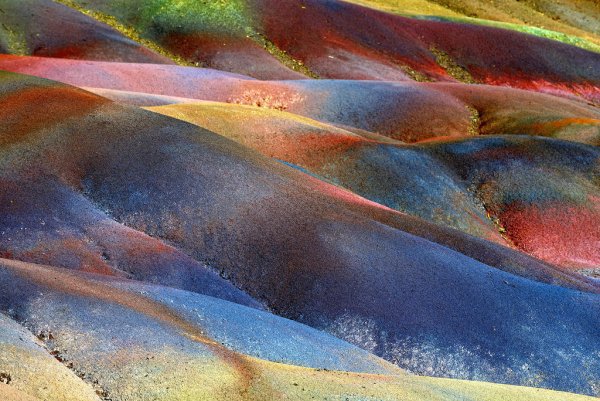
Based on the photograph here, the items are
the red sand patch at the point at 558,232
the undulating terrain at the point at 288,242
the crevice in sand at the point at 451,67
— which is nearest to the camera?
the undulating terrain at the point at 288,242

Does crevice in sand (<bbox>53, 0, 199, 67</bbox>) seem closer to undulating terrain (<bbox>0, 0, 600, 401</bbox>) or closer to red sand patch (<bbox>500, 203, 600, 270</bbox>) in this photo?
undulating terrain (<bbox>0, 0, 600, 401</bbox>)

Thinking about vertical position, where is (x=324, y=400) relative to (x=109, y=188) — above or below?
above

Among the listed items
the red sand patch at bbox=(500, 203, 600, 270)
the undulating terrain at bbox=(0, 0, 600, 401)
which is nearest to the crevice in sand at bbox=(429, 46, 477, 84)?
the undulating terrain at bbox=(0, 0, 600, 401)

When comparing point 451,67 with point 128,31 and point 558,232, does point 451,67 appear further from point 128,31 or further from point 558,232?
point 558,232

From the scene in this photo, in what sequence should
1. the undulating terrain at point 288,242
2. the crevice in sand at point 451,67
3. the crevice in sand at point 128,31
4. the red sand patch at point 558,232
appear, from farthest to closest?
the crevice in sand at point 451,67 → the crevice in sand at point 128,31 → the red sand patch at point 558,232 → the undulating terrain at point 288,242

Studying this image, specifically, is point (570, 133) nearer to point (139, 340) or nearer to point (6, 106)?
point (6, 106)

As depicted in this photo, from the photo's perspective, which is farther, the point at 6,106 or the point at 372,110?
the point at 372,110

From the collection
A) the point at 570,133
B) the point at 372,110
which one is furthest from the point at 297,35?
the point at 570,133

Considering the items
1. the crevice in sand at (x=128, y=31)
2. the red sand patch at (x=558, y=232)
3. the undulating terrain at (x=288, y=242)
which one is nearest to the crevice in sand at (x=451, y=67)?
the undulating terrain at (x=288, y=242)

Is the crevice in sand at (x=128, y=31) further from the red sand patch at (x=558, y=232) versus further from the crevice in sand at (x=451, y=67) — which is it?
the red sand patch at (x=558, y=232)
